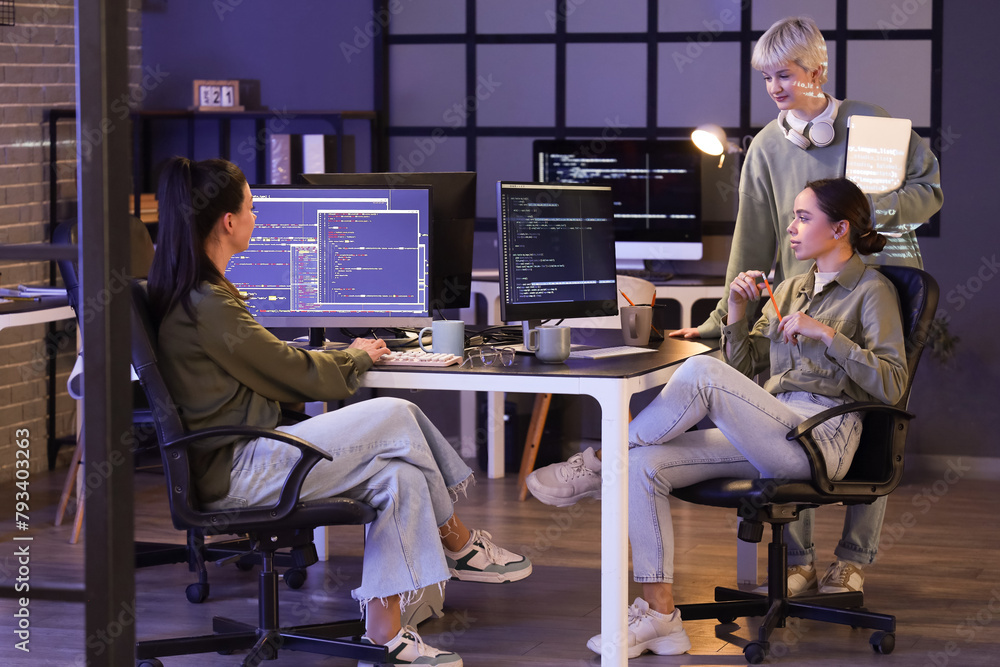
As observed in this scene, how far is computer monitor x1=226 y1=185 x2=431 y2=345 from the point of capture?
10.4ft

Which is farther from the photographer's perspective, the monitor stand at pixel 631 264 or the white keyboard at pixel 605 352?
the monitor stand at pixel 631 264

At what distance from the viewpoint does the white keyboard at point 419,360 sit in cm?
290

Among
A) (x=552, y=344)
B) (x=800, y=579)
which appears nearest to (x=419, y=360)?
(x=552, y=344)

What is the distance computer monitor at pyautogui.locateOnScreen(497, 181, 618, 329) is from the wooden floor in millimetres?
840

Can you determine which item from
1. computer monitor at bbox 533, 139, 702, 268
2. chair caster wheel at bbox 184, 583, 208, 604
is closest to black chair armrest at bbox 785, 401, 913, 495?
chair caster wheel at bbox 184, 583, 208, 604

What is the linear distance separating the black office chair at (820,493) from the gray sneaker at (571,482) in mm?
215

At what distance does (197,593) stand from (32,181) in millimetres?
2548

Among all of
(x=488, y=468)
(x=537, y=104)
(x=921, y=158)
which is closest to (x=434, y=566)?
(x=921, y=158)

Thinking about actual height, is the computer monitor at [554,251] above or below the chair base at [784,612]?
above

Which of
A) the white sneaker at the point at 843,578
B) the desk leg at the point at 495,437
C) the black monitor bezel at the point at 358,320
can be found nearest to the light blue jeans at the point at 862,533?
the white sneaker at the point at 843,578

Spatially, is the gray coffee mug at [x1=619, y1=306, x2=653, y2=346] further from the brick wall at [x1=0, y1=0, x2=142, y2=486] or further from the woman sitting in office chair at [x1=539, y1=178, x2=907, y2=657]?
the brick wall at [x1=0, y1=0, x2=142, y2=486]

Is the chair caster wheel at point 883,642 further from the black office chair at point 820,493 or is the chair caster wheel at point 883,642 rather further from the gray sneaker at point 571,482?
the gray sneaker at point 571,482

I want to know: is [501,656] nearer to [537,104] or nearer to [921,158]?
[921,158]

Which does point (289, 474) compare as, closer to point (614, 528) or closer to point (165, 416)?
point (165, 416)
